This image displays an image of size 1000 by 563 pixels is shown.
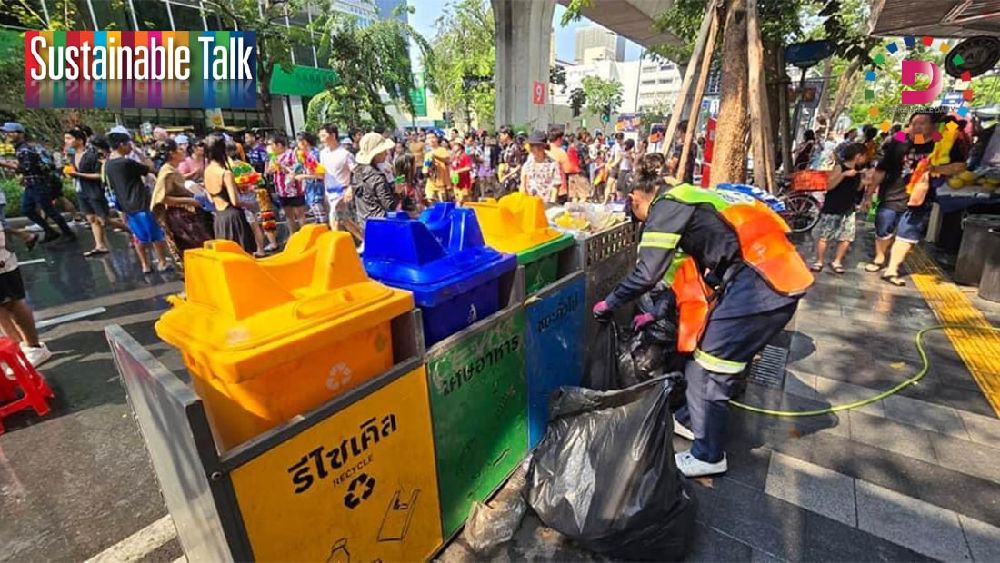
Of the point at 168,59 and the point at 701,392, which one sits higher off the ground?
the point at 168,59

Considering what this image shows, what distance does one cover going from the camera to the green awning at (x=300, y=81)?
968 inches

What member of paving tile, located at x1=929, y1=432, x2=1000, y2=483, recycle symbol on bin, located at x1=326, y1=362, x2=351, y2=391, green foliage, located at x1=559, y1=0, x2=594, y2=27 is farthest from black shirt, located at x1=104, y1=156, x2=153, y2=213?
paving tile, located at x1=929, y1=432, x2=1000, y2=483

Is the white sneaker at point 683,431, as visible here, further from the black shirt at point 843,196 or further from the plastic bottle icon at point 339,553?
the black shirt at point 843,196

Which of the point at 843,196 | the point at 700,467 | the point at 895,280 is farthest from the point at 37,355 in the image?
the point at 895,280

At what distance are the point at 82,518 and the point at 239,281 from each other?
209 centimetres

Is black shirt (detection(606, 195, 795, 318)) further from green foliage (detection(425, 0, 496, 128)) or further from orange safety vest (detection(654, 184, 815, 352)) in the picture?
green foliage (detection(425, 0, 496, 128))

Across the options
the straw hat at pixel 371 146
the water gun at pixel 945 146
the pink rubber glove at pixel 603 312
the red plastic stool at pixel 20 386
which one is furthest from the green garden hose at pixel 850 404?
the red plastic stool at pixel 20 386

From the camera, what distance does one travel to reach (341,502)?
153 cm

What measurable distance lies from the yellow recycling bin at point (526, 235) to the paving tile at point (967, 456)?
2.41 m

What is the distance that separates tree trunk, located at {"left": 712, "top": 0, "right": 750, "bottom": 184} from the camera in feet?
15.3

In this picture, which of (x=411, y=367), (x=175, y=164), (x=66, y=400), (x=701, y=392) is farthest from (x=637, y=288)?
(x=175, y=164)

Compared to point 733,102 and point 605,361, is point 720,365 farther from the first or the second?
point 733,102

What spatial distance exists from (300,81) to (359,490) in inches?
1125

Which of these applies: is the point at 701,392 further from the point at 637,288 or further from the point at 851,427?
the point at 851,427
